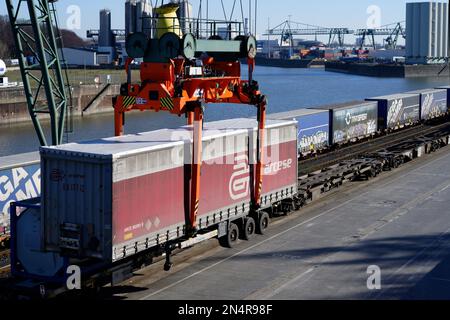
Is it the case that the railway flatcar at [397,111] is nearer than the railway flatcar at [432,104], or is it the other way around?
Result: the railway flatcar at [397,111]

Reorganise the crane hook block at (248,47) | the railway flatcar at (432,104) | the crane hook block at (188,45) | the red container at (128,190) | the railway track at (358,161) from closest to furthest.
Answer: the red container at (128,190), the crane hook block at (188,45), the crane hook block at (248,47), the railway track at (358,161), the railway flatcar at (432,104)

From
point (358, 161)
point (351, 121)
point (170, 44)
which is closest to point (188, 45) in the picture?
point (170, 44)

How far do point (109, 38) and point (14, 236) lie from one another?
139m

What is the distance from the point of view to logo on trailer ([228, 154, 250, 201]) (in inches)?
778

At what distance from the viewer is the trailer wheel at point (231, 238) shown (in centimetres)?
2031

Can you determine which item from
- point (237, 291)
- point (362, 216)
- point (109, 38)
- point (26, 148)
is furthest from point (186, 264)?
point (109, 38)

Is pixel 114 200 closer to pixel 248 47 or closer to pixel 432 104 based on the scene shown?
pixel 248 47

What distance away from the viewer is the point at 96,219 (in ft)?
50.3

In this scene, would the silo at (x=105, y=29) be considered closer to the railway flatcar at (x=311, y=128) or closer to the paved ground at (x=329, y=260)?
the railway flatcar at (x=311, y=128)

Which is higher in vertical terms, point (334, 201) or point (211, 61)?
point (211, 61)

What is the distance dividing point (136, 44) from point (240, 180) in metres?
A: 4.83

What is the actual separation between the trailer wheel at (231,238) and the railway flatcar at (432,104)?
35.3 meters

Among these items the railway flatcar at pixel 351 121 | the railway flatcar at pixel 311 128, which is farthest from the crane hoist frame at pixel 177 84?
the railway flatcar at pixel 351 121
